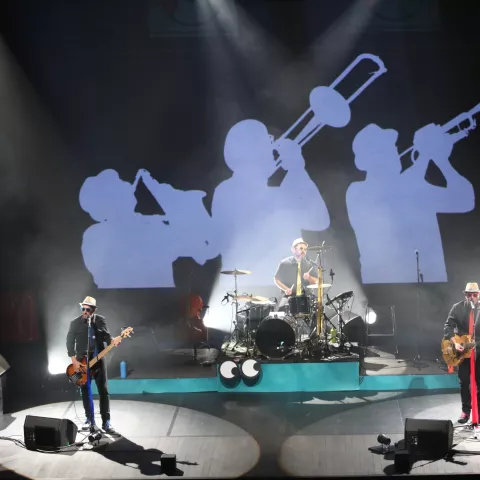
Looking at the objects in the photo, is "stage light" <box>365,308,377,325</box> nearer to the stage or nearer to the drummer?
the drummer

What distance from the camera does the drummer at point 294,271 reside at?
31.3 feet

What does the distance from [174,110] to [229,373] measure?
4.56 metres

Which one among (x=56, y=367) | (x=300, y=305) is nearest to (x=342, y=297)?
(x=300, y=305)

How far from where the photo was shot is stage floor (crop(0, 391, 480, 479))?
20.2 feet

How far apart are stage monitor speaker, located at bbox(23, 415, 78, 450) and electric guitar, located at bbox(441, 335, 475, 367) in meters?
4.28

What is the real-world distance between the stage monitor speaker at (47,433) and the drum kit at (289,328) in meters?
3.04

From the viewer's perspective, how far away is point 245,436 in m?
7.18

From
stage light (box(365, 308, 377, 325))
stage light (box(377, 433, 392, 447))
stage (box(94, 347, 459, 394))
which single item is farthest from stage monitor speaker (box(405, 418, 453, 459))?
stage light (box(365, 308, 377, 325))

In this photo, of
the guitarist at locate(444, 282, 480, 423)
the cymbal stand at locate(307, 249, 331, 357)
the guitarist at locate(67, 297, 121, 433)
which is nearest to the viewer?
the guitarist at locate(444, 282, 480, 423)

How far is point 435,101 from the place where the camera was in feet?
34.1

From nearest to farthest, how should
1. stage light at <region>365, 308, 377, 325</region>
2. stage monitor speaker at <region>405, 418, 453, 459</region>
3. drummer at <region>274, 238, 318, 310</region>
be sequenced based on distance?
stage monitor speaker at <region>405, 418, 453, 459</region> → drummer at <region>274, 238, 318, 310</region> → stage light at <region>365, 308, 377, 325</region>

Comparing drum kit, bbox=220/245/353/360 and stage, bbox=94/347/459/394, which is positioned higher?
drum kit, bbox=220/245/353/360

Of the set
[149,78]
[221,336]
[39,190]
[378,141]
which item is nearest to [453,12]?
[378,141]

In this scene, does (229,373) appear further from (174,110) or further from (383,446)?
(174,110)
